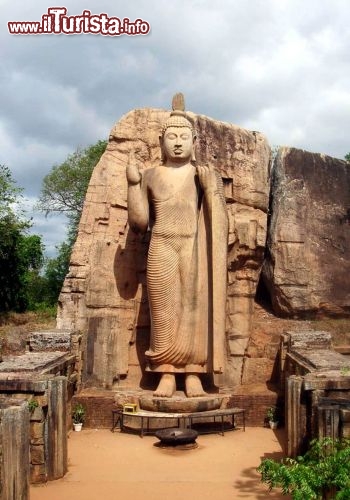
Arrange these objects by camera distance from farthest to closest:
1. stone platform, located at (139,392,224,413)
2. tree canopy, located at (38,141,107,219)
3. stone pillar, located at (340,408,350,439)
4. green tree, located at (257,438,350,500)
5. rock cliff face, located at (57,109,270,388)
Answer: tree canopy, located at (38,141,107,219), rock cliff face, located at (57,109,270,388), stone platform, located at (139,392,224,413), stone pillar, located at (340,408,350,439), green tree, located at (257,438,350,500)

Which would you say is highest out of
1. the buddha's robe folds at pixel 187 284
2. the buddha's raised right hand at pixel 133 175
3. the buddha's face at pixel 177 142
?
the buddha's face at pixel 177 142

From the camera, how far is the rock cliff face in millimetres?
9539

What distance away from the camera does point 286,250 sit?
1068cm

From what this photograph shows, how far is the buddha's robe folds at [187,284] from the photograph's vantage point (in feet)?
29.6

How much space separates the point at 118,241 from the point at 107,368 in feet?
7.01

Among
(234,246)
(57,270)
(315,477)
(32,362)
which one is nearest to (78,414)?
(32,362)

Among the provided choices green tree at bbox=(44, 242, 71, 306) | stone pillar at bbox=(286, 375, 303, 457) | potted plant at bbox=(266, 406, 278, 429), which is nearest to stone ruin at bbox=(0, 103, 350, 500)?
potted plant at bbox=(266, 406, 278, 429)

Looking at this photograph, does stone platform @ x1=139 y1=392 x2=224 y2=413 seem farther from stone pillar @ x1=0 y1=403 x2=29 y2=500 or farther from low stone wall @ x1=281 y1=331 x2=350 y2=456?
stone pillar @ x1=0 y1=403 x2=29 y2=500

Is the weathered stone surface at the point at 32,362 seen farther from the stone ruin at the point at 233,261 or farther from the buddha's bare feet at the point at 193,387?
the buddha's bare feet at the point at 193,387

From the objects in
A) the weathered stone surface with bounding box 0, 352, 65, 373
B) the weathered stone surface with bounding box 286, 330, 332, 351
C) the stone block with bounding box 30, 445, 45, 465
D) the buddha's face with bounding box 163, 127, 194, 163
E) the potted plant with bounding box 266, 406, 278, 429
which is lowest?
the potted plant with bounding box 266, 406, 278, 429

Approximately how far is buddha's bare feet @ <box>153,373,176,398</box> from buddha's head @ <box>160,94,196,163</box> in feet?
11.1

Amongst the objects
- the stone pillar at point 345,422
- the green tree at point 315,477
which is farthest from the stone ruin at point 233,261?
the green tree at point 315,477

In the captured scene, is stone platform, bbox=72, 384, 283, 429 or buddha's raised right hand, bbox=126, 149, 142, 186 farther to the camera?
buddha's raised right hand, bbox=126, 149, 142, 186

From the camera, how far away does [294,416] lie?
6.38 metres
